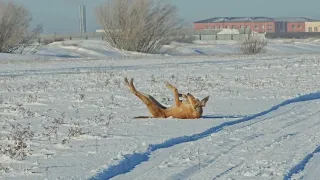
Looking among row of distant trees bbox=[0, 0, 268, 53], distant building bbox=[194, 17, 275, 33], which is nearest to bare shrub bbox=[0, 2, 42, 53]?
row of distant trees bbox=[0, 0, 268, 53]

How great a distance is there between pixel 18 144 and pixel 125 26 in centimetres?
5463

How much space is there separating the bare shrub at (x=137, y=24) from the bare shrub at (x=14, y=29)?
6954 mm

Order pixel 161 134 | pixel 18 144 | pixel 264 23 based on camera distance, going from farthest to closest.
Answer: pixel 264 23, pixel 161 134, pixel 18 144

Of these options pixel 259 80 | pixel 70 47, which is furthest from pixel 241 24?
pixel 259 80

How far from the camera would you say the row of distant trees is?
64.4 meters

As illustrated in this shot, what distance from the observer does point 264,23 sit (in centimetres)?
16562

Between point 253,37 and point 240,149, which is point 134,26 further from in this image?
point 240,149

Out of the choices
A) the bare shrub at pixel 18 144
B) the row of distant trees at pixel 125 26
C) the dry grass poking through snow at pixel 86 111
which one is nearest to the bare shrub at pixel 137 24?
the row of distant trees at pixel 125 26

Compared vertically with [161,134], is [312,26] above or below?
below

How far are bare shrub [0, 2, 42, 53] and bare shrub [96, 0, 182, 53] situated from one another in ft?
22.8

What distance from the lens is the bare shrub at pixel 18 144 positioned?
993 centimetres

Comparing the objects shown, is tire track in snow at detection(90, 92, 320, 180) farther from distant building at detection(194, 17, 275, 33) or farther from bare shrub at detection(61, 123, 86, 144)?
distant building at detection(194, 17, 275, 33)

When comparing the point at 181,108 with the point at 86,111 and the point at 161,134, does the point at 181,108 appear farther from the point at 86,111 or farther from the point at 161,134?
the point at 86,111

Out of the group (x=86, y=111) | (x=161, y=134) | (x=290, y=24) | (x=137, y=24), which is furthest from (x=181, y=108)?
(x=290, y=24)
